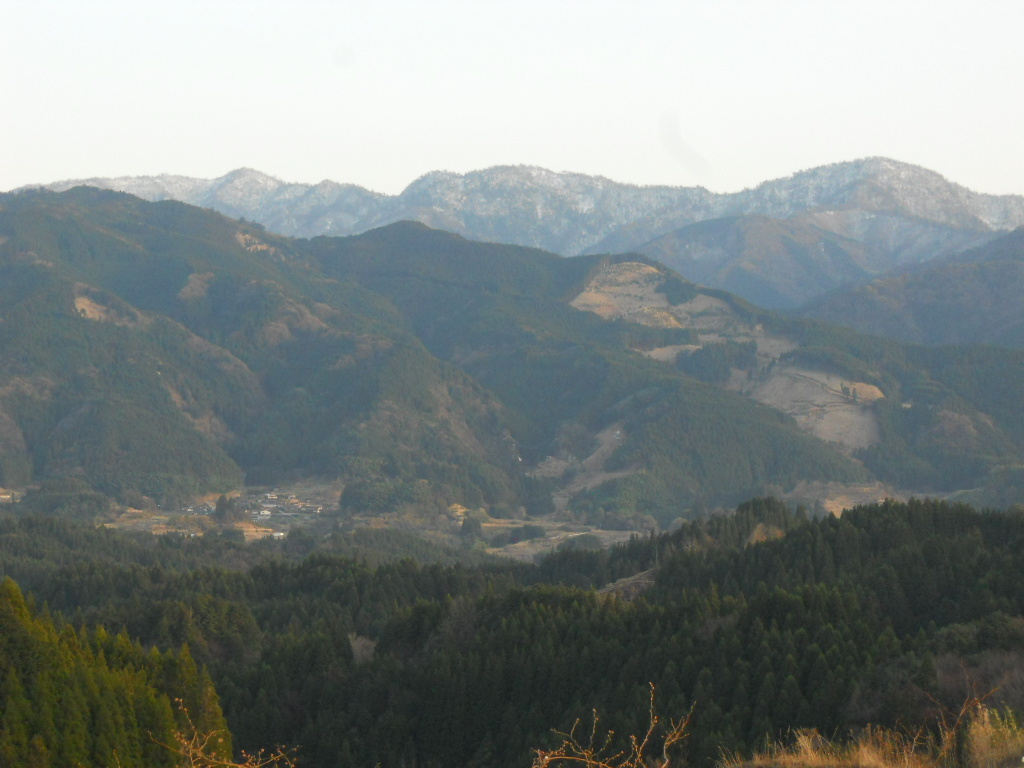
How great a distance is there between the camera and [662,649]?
3487 inches

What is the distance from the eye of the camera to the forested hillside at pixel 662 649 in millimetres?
73250

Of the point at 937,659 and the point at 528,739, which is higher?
the point at 937,659

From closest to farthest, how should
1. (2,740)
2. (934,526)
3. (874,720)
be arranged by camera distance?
(2,740), (874,720), (934,526)

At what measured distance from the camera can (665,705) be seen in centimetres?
7825

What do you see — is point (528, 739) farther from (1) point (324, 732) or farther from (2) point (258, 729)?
(2) point (258, 729)

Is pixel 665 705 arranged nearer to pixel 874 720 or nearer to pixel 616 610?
pixel 874 720

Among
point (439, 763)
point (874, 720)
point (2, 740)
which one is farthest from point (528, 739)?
point (2, 740)

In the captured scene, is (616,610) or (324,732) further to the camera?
(616,610)

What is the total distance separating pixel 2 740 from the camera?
2350 inches

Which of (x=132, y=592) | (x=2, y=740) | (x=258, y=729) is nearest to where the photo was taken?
(x=2, y=740)

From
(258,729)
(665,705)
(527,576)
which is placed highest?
(665,705)

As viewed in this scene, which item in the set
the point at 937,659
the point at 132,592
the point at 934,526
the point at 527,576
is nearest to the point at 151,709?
the point at 937,659

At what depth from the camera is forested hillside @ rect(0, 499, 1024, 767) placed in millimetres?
73250

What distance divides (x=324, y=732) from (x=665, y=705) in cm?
2523
